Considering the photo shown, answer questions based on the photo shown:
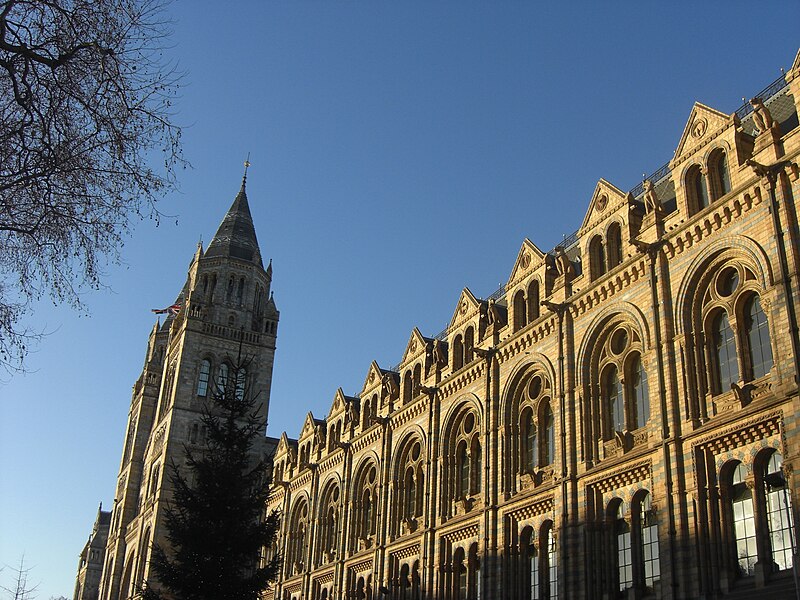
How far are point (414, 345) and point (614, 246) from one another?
19243 mm

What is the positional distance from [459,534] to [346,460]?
56.6 feet

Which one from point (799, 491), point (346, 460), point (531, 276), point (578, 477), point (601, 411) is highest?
point (531, 276)

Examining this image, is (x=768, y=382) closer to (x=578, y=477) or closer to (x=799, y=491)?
(x=799, y=491)

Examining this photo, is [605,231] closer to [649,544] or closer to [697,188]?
[697,188]

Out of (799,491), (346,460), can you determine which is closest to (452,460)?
(346,460)

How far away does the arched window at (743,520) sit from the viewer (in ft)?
85.5

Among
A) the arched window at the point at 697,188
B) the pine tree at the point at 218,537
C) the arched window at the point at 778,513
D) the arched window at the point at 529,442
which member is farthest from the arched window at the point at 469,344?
the arched window at the point at 778,513

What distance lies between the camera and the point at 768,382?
87.8 feet

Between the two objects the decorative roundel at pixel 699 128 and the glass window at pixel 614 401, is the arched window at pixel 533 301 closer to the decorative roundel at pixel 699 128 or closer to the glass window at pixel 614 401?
the glass window at pixel 614 401

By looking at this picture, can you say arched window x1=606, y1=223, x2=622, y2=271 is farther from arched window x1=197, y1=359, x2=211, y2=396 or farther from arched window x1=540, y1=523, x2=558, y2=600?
arched window x1=197, y1=359, x2=211, y2=396

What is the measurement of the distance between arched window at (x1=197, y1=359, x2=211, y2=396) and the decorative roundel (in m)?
62.7

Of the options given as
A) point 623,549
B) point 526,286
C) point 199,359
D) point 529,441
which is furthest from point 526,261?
point 199,359

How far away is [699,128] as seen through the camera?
106ft

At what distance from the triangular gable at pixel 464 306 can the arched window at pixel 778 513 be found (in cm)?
2198
